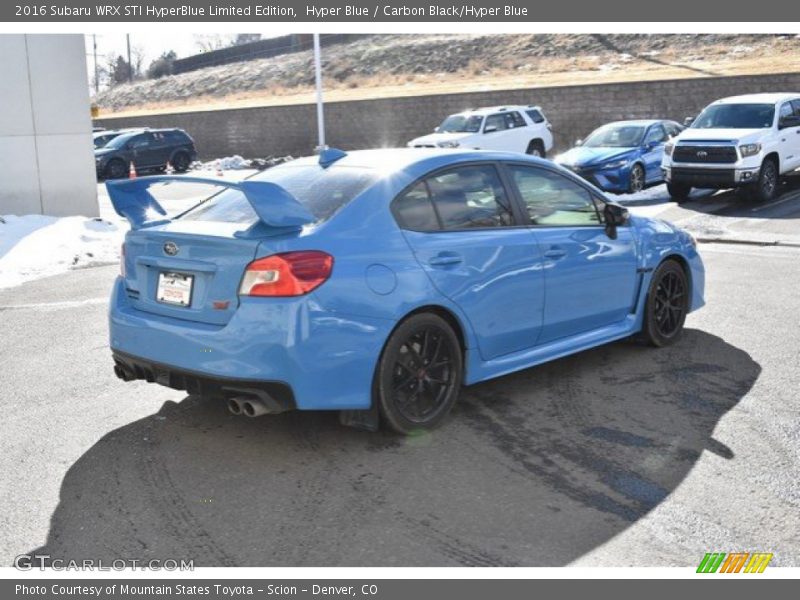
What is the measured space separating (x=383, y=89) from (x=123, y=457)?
1835 inches

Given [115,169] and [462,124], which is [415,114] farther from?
[462,124]

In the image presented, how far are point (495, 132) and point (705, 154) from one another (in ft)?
27.2

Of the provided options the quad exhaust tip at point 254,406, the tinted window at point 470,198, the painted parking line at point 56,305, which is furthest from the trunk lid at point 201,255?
the painted parking line at point 56,305

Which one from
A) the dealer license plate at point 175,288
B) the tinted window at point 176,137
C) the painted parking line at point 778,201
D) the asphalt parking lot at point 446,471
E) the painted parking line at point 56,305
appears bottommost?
the asphalt parking lot at point 446,471

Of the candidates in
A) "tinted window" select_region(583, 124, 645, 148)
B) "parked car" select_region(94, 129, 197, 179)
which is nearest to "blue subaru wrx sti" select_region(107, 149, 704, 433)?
"tinted window" select_region(583, 124, 645, 148)

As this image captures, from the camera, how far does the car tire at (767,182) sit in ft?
54.4

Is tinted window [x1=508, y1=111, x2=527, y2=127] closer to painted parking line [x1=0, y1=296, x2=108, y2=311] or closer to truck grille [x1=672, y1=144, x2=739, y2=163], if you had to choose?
truck grille [x1=672, y1=144, x2=739, y2=163]

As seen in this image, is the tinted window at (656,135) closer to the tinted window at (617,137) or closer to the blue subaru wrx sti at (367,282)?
the tinted window at (617,137)

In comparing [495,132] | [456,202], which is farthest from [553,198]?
[495,132]

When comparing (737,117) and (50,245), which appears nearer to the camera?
(50,245)

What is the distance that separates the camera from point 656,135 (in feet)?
64.5

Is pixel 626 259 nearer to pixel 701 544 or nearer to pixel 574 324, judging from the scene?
pixel 574 324

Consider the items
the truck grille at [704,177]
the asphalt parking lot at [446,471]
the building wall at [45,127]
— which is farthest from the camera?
the truck grille at [704,177]

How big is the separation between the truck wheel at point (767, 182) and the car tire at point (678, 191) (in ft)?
4.30
